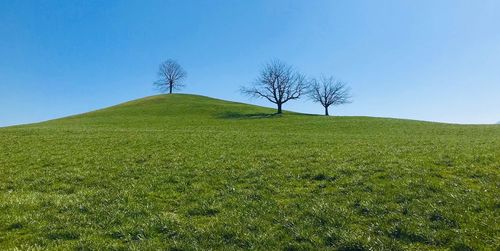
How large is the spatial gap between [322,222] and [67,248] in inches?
320

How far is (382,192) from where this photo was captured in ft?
47.2

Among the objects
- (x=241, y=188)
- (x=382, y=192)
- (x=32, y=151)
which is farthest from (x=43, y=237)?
(x=32, y=151)

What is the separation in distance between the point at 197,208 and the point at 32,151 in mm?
20503

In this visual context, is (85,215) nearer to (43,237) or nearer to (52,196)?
(43,237)

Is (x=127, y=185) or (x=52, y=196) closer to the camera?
(x=52, y=196)

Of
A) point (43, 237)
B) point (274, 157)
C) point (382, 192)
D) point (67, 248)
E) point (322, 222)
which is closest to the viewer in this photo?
point (67, 248)

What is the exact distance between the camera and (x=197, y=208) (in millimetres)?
13633

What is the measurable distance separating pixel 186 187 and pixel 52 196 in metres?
5.83

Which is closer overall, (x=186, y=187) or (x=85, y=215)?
(x=85, y=215)

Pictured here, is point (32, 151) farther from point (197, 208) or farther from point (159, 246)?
point (159, 246)

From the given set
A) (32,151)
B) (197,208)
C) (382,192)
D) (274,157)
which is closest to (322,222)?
(382,192)

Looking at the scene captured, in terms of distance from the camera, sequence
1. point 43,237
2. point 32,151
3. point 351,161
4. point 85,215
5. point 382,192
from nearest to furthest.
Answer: point 43,237 < point 85,215 < point 382,192 < point 351,161 < point 32,151

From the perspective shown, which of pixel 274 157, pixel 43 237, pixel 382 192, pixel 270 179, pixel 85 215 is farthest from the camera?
pixel 274 157

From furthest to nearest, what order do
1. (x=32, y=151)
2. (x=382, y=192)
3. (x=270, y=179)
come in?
1. (x=32, y=151)
2. (x=270, y=179)
3. (x=382, y=192)
